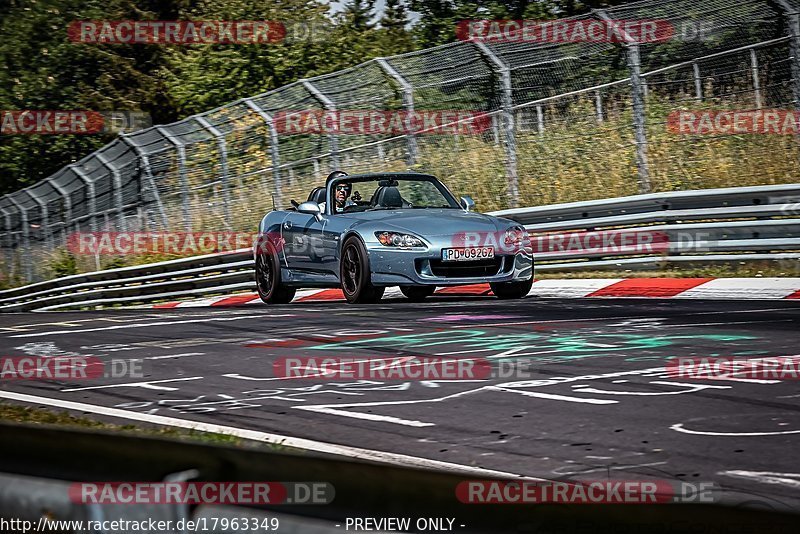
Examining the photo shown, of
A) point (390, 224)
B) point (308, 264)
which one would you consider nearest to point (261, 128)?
point (308, 264)

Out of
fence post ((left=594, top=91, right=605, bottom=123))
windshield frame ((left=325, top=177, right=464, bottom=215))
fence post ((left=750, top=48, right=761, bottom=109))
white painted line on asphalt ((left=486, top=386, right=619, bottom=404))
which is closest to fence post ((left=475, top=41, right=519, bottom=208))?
fence post ((left=594, top=91, right=605, bottom=123))

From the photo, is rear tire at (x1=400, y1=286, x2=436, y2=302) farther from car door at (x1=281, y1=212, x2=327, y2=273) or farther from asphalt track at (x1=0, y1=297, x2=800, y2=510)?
asphalt track at (x1=0, y1=297, x2=800, y2=510)

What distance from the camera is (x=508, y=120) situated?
53.3 ft

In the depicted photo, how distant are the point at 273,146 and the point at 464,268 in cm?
816

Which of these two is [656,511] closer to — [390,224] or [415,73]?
[390,224]

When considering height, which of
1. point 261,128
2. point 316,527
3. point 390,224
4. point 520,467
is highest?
point 261,128

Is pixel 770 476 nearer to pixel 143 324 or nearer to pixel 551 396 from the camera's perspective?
pixel 551 396

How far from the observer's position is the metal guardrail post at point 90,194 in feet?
79.8

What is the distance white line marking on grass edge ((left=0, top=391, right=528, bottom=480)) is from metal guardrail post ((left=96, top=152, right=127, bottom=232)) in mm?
16755

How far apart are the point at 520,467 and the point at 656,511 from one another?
2.51 m

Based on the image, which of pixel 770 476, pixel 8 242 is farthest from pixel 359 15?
pixel 770 476

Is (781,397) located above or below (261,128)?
below

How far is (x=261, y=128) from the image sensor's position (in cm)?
A: 1986

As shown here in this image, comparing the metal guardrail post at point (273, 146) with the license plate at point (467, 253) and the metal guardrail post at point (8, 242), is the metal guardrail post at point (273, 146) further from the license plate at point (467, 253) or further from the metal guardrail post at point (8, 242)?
the metal guardrail post at point (8, 242)
